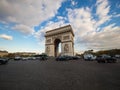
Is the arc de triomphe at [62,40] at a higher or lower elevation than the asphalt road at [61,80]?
higher

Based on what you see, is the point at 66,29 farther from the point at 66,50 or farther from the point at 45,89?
the point at 45,89

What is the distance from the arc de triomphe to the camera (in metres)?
45.3

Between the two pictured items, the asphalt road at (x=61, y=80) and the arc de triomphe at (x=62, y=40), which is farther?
the arc de triomphe at (x=62, y=40)

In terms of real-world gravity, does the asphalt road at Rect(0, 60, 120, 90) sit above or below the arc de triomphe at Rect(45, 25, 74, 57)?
below

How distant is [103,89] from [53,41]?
45791mm

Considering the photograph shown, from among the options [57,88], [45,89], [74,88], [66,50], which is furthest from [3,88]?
[66,50]

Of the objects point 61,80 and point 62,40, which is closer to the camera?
point 61,80

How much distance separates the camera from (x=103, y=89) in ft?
15.5

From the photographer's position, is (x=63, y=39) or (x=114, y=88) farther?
(x=63, y=39)

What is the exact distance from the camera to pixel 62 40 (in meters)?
47.6

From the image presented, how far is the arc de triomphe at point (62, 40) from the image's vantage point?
4531cm

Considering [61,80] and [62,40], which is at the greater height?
[62,40]

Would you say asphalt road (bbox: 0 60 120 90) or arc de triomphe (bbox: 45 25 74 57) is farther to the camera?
arc de triomphe (bbox: 45 25 74 57)

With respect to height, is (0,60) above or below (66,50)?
below
